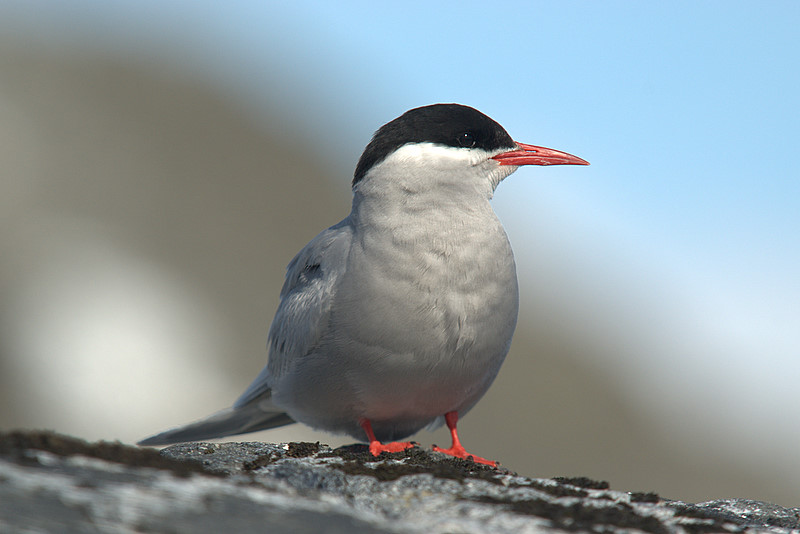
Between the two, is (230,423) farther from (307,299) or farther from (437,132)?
(437,132)

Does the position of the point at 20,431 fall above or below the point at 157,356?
below

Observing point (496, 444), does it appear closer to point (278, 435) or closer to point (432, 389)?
point (278, 435)

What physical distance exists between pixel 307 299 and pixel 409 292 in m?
1.00

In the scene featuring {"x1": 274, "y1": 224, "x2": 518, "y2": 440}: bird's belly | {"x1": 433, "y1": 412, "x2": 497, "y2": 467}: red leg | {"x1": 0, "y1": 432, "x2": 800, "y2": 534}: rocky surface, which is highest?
A: {"x1": 274, "y1": 224, "x2": 518, "y2": 440}: bird's belly

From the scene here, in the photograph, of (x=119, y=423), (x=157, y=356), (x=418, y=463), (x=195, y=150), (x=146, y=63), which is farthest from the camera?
(x=146, y=63)

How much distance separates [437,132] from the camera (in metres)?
5.87

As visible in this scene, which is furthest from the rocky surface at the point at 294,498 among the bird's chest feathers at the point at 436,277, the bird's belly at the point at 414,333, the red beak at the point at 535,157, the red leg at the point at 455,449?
the red beak at the point at 535,157

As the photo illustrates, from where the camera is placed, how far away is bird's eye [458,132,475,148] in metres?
5.90

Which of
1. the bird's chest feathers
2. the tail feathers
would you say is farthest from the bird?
the tail feathers

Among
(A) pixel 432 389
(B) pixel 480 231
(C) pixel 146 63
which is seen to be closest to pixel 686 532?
(A) pixel 432 389

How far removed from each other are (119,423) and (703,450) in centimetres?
2240

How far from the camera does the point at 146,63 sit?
4369cm

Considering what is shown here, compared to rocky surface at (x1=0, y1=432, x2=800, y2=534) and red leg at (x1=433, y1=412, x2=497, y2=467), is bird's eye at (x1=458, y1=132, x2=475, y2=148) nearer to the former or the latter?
red leg at (x1=433, y1=412, x2=497, y2=467)

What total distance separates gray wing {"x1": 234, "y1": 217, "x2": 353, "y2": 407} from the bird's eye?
41.9 inches
